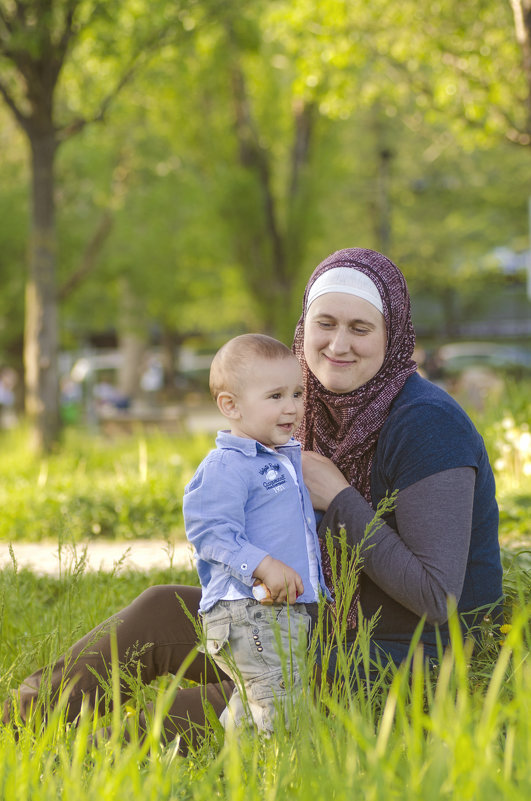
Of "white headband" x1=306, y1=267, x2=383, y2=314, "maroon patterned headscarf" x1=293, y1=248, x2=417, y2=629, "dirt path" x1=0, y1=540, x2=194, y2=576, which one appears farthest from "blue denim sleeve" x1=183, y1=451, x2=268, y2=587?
"dirt path" x1=0, y1=540, x2=194, y2=576

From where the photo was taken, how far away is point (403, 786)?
1.79 meters

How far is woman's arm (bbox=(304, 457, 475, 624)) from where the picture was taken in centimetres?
Answer: 267

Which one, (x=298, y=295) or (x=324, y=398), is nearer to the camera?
(x=324, y=398)

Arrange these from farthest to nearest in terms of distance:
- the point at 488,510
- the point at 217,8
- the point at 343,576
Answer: the point at 217,8 < the point at 488,510 < the point at 343,576

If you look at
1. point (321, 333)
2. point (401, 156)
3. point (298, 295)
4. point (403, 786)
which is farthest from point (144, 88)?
point (401, 156)

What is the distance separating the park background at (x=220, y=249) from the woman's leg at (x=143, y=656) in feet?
0.30

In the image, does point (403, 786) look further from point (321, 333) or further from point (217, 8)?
point (217, 8)

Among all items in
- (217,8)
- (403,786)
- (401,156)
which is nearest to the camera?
(403,786)

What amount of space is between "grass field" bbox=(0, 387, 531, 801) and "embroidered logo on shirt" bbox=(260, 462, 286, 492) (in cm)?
50

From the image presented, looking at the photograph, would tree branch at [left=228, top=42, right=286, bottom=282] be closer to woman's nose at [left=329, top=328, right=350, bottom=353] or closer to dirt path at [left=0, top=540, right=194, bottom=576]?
dirt path at [left=0, top=540, right=194, bottom=576]

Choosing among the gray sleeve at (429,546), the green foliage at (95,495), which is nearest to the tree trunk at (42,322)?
the green foliage at (95,495)

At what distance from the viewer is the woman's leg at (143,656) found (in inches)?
117

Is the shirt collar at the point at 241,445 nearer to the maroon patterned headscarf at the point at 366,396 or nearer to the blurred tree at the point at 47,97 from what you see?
the maroon patterned headscarf at the point at 366,396

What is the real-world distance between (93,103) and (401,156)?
16.9 m
